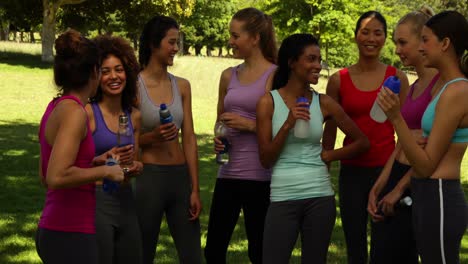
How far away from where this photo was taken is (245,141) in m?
5.88

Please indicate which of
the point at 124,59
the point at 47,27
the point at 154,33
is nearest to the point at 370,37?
the point at 154,33

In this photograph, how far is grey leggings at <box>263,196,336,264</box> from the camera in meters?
5.10

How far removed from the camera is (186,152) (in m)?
5.70

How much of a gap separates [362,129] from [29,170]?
28.4 ft

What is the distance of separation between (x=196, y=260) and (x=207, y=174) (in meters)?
8.32

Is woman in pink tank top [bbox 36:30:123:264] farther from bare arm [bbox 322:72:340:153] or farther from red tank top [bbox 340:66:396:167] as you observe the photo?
red tank top [bbox 340:66:396:167]

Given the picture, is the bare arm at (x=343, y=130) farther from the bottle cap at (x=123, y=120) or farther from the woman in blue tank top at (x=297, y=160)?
the bottle cap at (x=123, y=120)

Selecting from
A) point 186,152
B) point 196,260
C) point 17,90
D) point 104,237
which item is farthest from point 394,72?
→ point 17,90

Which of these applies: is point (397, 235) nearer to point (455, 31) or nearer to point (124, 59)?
point (455, 31)

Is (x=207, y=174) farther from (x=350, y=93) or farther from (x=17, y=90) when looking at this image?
(x=17, y=90)

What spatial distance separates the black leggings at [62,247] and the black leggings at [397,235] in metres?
2.04

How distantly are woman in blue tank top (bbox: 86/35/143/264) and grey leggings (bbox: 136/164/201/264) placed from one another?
299mm

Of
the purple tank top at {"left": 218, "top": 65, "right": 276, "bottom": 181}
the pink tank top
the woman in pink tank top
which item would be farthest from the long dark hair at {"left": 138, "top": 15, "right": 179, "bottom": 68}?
the pink tank top

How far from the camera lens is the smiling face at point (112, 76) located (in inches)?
201
